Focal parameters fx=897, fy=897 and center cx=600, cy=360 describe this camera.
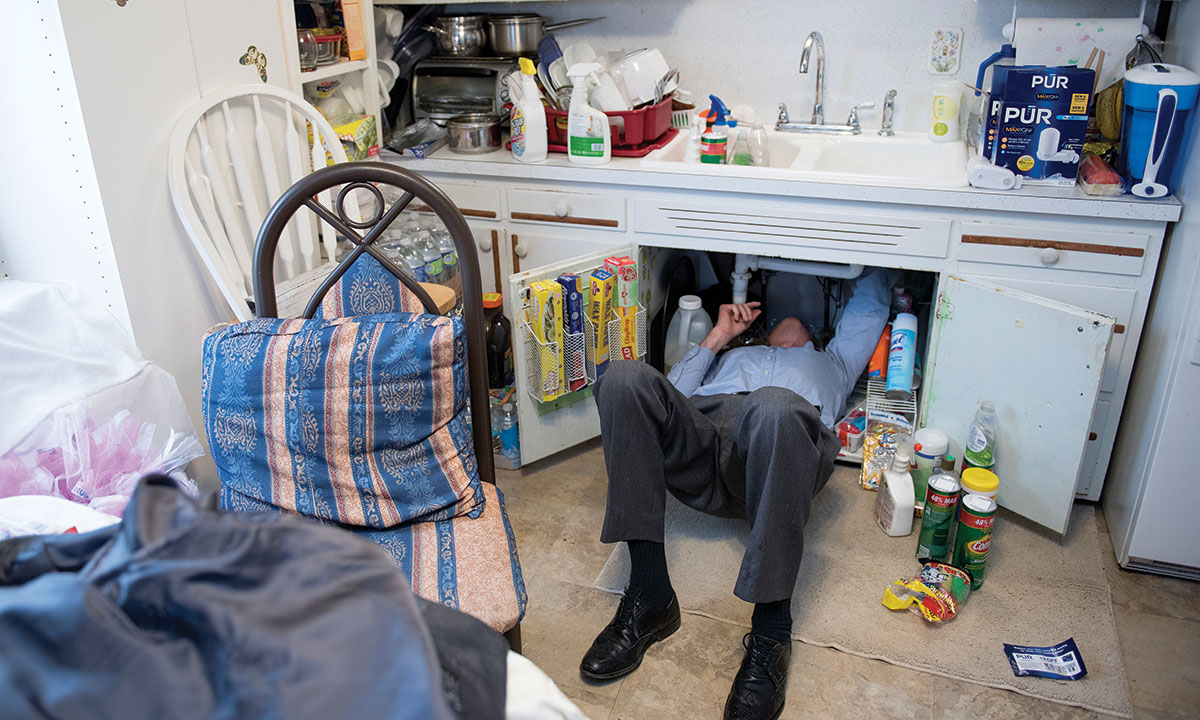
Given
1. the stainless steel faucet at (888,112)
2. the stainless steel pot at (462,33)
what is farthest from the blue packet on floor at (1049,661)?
the stainless steel pot at (462,33)

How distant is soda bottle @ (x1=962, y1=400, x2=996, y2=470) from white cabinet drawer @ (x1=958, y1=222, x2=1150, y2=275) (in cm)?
34

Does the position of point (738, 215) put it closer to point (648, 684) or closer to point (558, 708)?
point (648, 684)

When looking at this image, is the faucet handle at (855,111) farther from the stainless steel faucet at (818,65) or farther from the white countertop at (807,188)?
the white countertop at (807,188)

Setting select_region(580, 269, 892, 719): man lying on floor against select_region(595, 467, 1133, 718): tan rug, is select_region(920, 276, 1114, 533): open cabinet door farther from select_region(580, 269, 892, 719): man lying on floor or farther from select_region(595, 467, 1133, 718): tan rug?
select_region(580, 269, 892, 719): man lying on floor

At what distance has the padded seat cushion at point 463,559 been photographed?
4.08 ft

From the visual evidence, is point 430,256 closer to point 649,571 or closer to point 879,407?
point 649,571

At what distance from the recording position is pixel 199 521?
0.63 m

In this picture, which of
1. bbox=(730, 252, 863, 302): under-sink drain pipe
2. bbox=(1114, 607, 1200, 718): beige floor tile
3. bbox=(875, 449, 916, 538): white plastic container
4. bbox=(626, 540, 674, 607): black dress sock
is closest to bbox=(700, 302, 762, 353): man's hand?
bbox=(730, 252, 863, 302): under-sink drain pipe

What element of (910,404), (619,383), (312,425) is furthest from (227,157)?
(910,404)

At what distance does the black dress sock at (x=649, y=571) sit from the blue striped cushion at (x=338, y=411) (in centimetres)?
47

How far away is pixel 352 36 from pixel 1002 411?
185cm

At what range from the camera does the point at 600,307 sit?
2172mm

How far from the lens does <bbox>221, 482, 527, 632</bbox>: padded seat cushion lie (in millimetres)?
1242

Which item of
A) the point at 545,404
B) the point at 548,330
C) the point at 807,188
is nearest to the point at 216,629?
the point at 548,330
